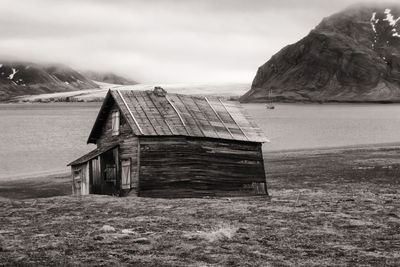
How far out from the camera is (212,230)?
2116cm

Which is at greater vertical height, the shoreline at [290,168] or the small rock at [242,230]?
the small rock at [242,230]

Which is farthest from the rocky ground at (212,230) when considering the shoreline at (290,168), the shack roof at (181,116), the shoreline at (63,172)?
the shoreline at (63,172)

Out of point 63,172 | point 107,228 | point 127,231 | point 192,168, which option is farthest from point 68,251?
point 63,172

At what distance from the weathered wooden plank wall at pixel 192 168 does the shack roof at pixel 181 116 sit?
1.61 ft

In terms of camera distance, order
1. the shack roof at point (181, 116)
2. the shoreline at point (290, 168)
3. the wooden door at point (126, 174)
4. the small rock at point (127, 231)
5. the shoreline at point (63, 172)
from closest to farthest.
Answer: the small rock at point (127, 231)
the shack roof at point (181, 116)
the wooden door at point (126, 174)
the shoreline at point (290, 168)
the shoreline at point (63, 172)

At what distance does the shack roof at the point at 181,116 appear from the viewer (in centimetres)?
3183

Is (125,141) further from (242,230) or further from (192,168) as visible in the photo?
(242,230)

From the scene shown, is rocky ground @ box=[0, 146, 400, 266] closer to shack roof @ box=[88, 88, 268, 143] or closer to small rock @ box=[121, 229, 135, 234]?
small rock @ box=[121, 229, 135, 234]

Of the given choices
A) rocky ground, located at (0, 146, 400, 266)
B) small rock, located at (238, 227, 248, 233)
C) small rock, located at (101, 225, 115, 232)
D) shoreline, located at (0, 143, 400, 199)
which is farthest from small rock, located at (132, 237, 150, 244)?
shoreline, located at (0, 143, 400, 199)

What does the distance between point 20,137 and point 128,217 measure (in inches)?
3992

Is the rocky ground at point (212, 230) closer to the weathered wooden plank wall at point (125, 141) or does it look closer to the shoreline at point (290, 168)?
the weathered wooden plank wall at point (125, 141)

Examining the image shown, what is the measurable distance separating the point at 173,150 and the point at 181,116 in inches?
78.3

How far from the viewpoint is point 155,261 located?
16.5 metres

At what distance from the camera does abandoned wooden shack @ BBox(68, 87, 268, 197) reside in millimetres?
31578
